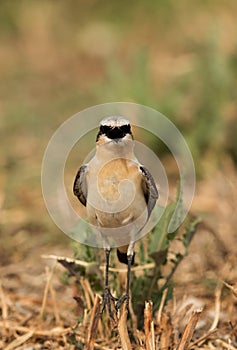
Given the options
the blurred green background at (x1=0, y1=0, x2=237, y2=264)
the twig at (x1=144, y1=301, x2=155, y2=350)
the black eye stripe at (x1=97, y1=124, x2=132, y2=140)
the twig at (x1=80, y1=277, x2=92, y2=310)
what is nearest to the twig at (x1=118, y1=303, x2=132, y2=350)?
the twig at (x1=144, y1=301, x2=155, y2=350)

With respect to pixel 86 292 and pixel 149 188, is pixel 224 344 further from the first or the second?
pixel 149 188

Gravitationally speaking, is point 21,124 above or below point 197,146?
above

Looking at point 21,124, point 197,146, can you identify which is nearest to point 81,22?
point 21,124

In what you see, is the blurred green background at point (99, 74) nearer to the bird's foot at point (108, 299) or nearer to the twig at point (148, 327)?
the bird's foot at point (108, 299)

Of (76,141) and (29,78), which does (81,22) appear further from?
(76,141)

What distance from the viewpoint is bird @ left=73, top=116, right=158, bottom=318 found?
246 cm

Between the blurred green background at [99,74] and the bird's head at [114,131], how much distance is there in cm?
188

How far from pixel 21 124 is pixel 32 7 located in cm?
328

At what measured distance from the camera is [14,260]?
13.5ft

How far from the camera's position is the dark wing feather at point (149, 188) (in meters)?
2.56

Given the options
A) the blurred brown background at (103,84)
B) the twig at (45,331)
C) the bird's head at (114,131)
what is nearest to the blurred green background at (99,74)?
the blurred brown background at (103,84)

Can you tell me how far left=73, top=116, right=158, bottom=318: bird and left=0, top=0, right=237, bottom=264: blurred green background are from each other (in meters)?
1.65

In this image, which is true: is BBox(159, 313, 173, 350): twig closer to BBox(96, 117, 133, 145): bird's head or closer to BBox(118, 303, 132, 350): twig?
BBox(118, 303, 132, 350): twig

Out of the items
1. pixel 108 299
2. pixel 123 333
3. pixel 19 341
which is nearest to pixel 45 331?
pixel 19 341
